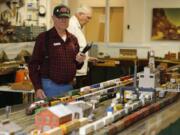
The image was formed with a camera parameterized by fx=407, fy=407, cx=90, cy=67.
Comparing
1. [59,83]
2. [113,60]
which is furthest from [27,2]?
[59,83]

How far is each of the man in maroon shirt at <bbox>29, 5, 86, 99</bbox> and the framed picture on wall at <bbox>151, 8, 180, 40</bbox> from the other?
4.58m

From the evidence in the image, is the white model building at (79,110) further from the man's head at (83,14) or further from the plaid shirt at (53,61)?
the man's head at (83,14)

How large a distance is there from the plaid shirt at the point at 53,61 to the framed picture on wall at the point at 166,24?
4.60 m

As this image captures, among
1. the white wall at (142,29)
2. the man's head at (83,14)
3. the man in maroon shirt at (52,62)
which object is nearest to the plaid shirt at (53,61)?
the man in maroon shirt at (52,62)

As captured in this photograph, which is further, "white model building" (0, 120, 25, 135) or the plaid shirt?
the plaid shirt

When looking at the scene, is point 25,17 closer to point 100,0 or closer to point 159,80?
point 100,0

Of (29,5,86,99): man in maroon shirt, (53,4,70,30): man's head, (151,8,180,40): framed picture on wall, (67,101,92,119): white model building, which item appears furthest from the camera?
(151,8,180,40): framed picture on wall

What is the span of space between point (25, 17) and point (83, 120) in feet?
15.5

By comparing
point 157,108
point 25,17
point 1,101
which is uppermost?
point 25,17

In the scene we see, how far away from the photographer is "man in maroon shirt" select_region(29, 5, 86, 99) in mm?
3451

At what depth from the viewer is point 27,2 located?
668 centimetres

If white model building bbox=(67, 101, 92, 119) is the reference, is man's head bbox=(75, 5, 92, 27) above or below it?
above

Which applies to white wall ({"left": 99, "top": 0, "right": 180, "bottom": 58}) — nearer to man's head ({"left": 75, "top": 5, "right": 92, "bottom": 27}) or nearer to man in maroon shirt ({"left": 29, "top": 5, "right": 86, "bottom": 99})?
man's head ({"left": 75, "top": 5, "right": 92, "bottom": 27})

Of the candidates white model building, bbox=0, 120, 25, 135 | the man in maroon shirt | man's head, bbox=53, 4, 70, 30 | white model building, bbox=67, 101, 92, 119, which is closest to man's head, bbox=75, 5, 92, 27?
the man in maroon shirt
